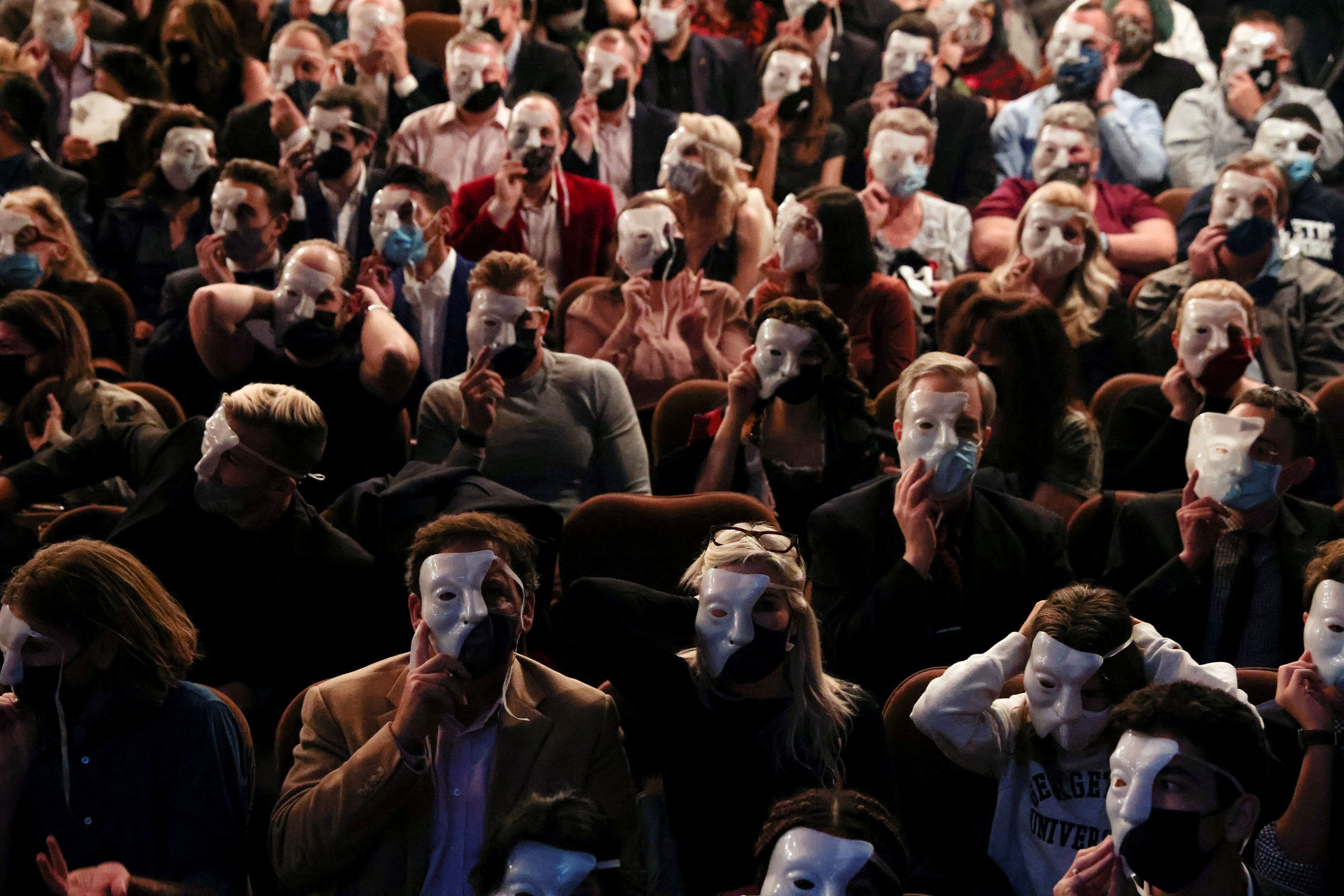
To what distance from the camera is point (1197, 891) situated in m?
2.04

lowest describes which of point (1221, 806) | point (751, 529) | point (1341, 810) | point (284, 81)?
point (1341, 810)

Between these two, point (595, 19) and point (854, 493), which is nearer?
point (854, 493)

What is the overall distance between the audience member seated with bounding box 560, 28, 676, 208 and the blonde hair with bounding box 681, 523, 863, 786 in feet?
10.8

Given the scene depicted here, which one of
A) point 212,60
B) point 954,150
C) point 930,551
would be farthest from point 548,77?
point 930,551

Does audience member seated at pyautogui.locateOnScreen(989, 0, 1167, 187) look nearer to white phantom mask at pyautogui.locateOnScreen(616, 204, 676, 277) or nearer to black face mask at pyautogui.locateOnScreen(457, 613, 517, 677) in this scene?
white phantom mask at pyautogui.locateOnScreen(616, 204, 676, 277)

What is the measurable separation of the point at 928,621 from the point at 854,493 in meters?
0.35

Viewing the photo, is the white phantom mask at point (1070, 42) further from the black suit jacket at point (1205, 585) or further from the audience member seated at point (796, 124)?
the black suit jacket at point (1205, 585)

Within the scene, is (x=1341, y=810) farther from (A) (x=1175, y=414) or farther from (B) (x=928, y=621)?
(A) (x=1175, y=414)

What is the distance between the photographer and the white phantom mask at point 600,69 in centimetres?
566

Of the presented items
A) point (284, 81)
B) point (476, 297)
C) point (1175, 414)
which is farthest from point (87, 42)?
point (1175, 414)

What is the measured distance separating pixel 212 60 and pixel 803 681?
4.61 meters

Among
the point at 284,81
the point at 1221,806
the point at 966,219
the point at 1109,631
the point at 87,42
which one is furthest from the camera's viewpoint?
the point at 87,42

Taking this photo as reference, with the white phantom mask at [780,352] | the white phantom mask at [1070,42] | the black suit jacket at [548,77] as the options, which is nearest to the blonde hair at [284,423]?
the white phantom mask at [780,352]

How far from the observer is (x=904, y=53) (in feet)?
19.8
